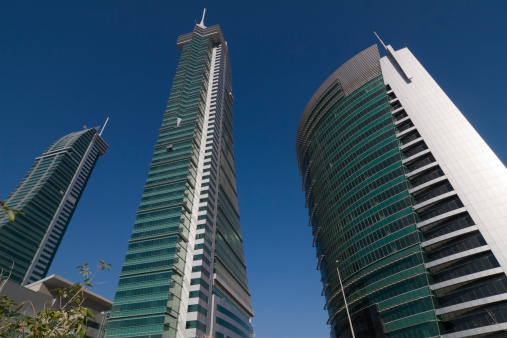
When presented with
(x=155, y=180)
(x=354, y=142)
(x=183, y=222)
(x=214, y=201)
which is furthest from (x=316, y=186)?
(x=155, y=180)

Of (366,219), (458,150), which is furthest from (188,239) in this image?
(458,150)

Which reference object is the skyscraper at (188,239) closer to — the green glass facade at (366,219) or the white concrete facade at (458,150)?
the green glass facade at (366,219)

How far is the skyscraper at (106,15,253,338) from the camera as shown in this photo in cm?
8019

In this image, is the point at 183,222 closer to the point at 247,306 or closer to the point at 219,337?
the point at 219,337

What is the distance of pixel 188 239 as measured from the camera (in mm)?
96125

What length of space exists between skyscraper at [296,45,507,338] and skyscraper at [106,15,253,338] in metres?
32.4

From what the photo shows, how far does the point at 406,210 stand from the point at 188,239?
196ft

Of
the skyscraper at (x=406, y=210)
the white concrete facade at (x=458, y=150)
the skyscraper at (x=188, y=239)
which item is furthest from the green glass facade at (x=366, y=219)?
the skyscraper at (x=188, y=239)

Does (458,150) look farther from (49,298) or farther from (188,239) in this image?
(49,298)

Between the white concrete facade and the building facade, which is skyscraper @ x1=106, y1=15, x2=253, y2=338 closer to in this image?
the building facade

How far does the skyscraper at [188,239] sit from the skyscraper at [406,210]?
106 ft

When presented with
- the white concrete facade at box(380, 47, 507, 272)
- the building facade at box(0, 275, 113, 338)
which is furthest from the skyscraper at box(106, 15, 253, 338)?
the white concrete facade at box(380, 47, 507, 272)

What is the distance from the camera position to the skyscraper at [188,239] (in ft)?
263

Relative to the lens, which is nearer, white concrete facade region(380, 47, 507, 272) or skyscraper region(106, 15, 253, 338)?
white concrete facade region(380, 47, 507, 272)
